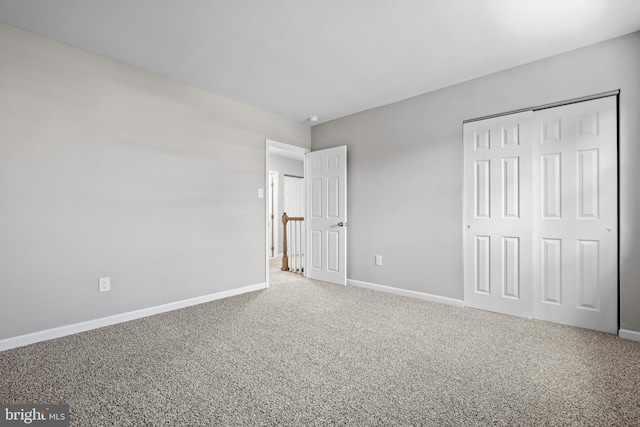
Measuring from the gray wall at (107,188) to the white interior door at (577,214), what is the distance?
3273mm

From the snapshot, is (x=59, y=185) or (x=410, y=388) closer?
(x=410, y=388)

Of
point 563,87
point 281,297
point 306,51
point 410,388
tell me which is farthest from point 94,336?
point 563,87

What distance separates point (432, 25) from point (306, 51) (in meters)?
1.05

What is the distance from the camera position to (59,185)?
252cm

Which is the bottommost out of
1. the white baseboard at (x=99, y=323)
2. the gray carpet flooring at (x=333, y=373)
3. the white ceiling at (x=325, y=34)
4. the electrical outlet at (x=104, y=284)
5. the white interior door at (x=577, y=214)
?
the gray carpet flooring at (x=333, y=373)

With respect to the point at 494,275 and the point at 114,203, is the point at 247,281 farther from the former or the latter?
the point at 494,275

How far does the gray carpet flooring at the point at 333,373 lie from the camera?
5.02ft

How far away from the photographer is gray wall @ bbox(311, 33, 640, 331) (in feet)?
8.06

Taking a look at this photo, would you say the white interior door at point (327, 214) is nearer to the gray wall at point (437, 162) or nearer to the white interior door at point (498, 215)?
the gray wall at point (437, 162)

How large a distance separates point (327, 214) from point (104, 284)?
282 centimetres

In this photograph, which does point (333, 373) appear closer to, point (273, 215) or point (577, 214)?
point (577, 214)

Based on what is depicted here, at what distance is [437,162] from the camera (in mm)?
3508

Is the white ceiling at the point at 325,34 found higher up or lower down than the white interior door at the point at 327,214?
higher up

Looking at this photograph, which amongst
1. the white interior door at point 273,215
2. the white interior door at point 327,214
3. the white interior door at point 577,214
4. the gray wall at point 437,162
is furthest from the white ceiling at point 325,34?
the white interior door at point 273,215
